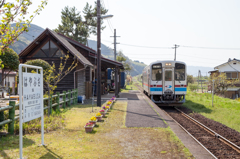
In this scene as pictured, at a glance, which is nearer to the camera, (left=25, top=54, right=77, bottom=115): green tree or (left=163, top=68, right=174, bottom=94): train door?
(left=25, top=54, right=77, bottom=115): green tree

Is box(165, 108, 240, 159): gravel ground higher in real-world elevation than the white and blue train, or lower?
lower

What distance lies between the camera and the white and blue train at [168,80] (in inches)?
599

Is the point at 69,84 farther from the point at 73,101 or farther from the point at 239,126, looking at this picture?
the point at 239,126

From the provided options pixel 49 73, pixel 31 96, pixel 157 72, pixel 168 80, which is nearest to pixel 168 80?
pixel 168 80

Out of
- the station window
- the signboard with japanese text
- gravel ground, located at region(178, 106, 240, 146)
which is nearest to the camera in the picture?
the signboard with japanese text

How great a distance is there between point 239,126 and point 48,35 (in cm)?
1410

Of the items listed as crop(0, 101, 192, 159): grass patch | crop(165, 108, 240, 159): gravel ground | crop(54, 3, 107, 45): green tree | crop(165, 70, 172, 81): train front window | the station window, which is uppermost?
crop(54, 3, 107, 45): green tree

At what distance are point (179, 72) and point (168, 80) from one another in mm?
980

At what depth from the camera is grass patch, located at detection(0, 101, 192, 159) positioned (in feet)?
17.5

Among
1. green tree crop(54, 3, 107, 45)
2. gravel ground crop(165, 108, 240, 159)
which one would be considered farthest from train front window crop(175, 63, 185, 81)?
green tree crop(54, 3, 107, 45)

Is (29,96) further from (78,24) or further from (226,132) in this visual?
(78,24)

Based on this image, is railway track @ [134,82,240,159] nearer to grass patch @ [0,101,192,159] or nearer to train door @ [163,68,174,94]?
grass patch @ [0,101,192,159]

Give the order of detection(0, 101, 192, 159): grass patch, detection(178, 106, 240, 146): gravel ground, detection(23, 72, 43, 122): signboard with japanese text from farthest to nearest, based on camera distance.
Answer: detection(178, 106, 240, 146): gravel ground, detection(0, 101, 192, 159): grass patch, detection(23, 72, 43, 122): signboard with japanese text

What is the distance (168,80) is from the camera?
15.3 metres
